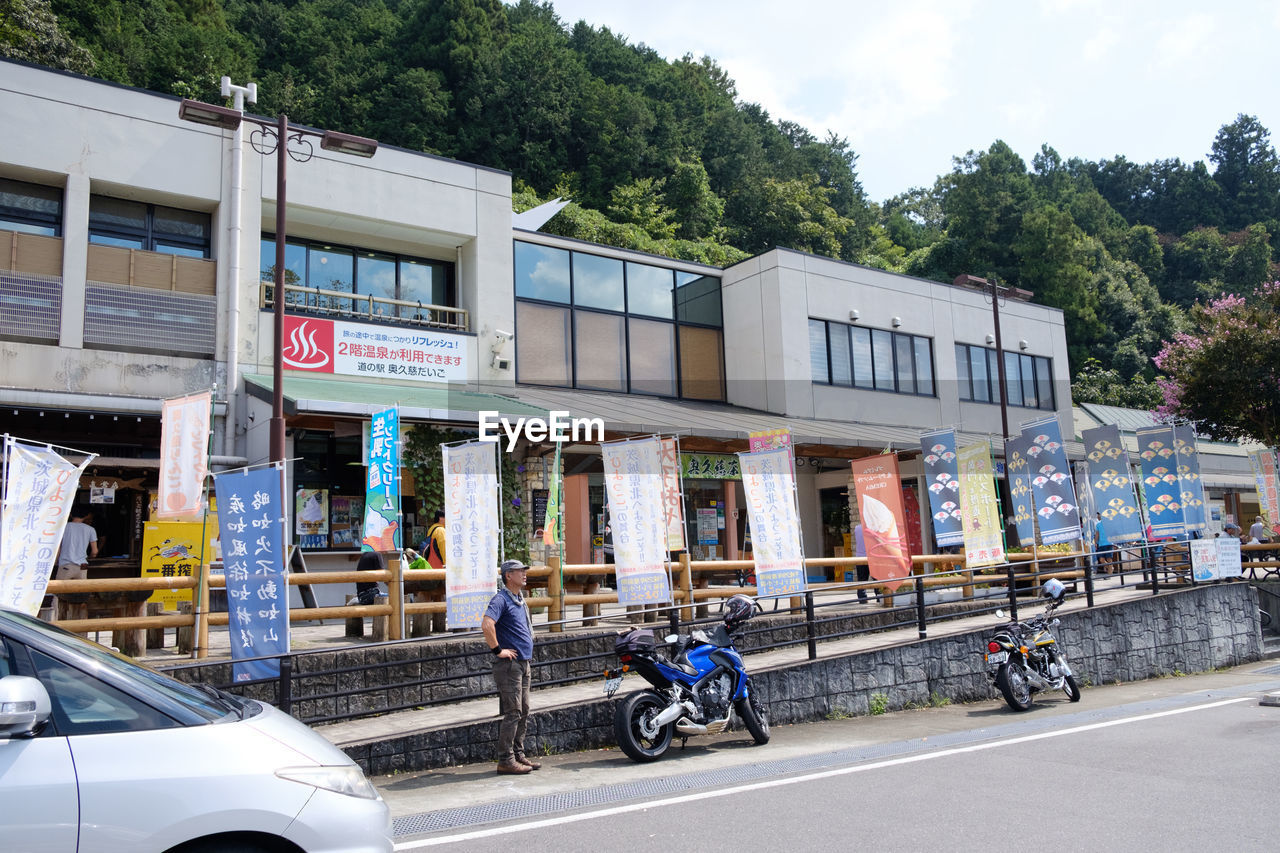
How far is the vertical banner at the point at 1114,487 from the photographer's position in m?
15.6

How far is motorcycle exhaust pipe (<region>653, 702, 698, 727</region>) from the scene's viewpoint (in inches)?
334

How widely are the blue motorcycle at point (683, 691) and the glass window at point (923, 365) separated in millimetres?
19035

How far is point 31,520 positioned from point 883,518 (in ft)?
32.9

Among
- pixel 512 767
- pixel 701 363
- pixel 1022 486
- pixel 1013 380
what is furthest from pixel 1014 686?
pixel 1013 380

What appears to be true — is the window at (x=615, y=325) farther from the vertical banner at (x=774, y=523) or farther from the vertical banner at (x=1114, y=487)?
the vertical banner at (x=1114, y=487)

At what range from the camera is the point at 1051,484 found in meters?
14.9

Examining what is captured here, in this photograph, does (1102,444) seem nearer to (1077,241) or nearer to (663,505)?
(663,505)

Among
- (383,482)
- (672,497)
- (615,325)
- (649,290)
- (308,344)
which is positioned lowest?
(672,497)

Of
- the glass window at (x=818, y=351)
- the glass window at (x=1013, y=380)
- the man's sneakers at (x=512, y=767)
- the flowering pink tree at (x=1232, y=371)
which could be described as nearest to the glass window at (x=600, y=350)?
the glass window at (x=818, y=351)

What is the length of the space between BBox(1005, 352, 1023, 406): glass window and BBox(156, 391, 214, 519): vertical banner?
24663 mm

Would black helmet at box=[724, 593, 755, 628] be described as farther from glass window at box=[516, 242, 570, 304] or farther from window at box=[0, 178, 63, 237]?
window at box=[0, 178, 63, 237]

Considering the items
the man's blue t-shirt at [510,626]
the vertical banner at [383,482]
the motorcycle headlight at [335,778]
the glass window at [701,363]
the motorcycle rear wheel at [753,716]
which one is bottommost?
the motorcycle rear wheel at [753,716]

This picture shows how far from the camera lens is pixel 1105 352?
50562 millimetres

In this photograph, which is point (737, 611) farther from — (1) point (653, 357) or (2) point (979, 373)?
(2) point (979, 373)
